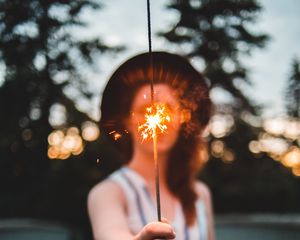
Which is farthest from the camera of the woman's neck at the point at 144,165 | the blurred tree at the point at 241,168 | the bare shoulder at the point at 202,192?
the blurred tree at the point at 241,168

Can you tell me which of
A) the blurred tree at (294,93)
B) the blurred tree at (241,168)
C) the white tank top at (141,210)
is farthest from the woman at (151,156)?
the blurred tree at (241,168)

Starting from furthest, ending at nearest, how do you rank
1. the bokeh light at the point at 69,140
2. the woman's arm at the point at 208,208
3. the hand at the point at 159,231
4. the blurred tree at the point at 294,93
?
the bokeh light at the point at 69,140 < the blurred tree at the point at 294,93 < the woman's arm at the point at 208,208 < the hand at the point at 159,231

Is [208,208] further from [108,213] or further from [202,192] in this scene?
[108,213]

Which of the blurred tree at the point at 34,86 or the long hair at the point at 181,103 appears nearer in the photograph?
the long hair at the point at 181,103

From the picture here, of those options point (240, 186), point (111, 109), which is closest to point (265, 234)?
point (111, 109)

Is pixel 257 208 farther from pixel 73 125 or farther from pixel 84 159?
pixel 73 125

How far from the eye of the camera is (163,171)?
214cm

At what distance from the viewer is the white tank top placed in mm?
1673

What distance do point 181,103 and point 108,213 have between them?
48cm

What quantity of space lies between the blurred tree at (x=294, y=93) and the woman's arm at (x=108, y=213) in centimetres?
390

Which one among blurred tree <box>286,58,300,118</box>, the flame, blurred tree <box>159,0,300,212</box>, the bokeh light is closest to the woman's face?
the flame

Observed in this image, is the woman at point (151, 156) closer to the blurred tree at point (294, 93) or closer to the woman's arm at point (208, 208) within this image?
the woman's arm at point (208, 208)

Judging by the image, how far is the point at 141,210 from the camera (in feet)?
5.60

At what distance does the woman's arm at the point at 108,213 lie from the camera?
1232mm
